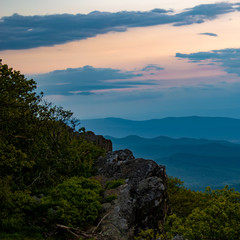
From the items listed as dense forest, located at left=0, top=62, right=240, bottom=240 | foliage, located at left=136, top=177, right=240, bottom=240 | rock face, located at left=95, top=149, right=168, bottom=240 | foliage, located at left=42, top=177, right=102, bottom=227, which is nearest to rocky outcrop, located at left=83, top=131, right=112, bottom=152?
dense forest, located at left=0, top=62, right=240, bottom=240

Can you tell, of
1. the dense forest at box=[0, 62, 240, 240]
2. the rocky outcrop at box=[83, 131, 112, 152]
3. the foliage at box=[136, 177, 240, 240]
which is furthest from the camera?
the rocky outcrop at box=[83, 131, 112, 152]

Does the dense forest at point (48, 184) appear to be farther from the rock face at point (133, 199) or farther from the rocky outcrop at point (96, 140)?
the rocky outcrop at point (96, 140)

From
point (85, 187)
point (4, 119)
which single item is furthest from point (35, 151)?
point (85, 187)

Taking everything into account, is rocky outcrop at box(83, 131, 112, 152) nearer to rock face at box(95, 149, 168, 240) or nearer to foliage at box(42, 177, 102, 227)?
rock face at box(95, 149, 168, 240)

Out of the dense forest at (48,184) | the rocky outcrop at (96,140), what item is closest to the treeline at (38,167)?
the dense forest at (48,184)

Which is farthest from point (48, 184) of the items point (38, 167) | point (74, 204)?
point (74, 204)

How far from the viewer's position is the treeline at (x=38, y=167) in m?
20.2

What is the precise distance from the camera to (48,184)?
26359 millimetres

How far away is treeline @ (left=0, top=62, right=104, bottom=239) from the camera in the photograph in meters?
20.2

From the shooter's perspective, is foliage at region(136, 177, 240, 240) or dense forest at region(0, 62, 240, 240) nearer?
dense forest at region(0, 62, 240, 240)

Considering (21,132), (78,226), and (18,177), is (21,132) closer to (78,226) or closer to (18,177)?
(18,177)

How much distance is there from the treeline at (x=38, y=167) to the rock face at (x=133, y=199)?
132 centimetres

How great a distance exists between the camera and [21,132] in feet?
94.9

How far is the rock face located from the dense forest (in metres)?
0.88
